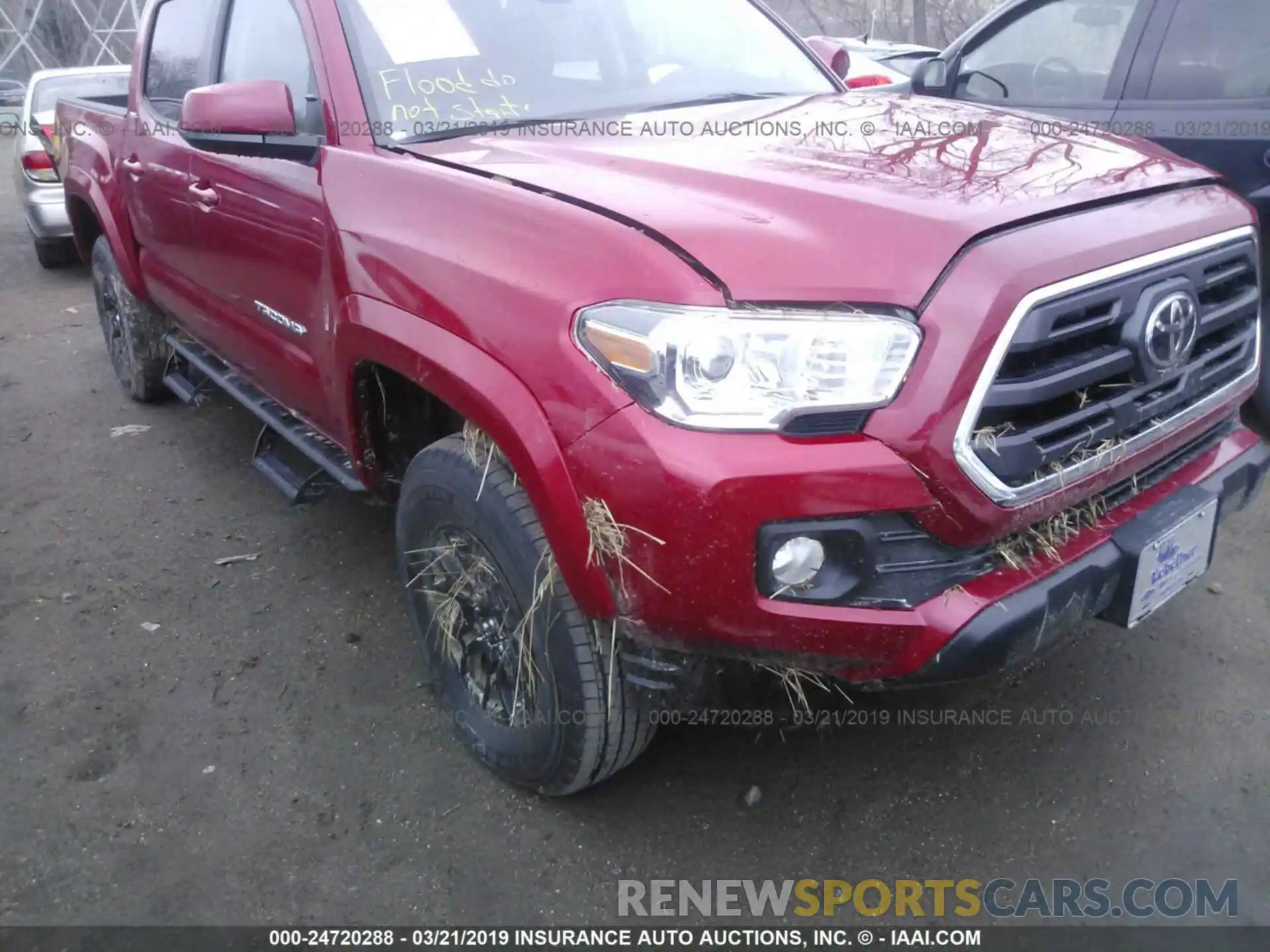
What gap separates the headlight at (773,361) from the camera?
179cm

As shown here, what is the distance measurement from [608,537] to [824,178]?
2.83 feet

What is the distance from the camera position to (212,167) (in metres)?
3.30

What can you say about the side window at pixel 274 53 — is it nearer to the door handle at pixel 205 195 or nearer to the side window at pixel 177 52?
the side window at pixel 177 52

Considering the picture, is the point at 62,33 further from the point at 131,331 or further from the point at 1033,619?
the point at 1033,619

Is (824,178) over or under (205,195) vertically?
over

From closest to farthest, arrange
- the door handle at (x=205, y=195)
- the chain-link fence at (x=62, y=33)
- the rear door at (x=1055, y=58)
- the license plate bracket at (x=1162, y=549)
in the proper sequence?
the license plate bracket at (x=1162, y=549), the door handle at (x=205, y=195), the rear door at (x=1055, y=58), the chain-link fence at (x=62, y=33)

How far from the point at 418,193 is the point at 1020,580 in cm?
151

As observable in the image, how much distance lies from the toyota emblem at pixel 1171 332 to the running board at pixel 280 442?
199 cm

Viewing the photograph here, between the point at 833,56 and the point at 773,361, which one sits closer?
the point at 773,361

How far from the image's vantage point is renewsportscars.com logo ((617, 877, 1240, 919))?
217cm

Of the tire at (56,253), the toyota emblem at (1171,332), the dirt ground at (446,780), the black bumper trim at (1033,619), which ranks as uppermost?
the toyota emblem at (1171,332)

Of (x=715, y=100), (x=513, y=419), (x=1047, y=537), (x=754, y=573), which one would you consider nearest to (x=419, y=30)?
(x=715, y=100)

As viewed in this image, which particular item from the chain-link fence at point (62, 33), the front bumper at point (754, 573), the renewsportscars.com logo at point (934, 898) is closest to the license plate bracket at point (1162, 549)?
the front bumper at point (754, 573)

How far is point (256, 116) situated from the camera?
8.60 ft
